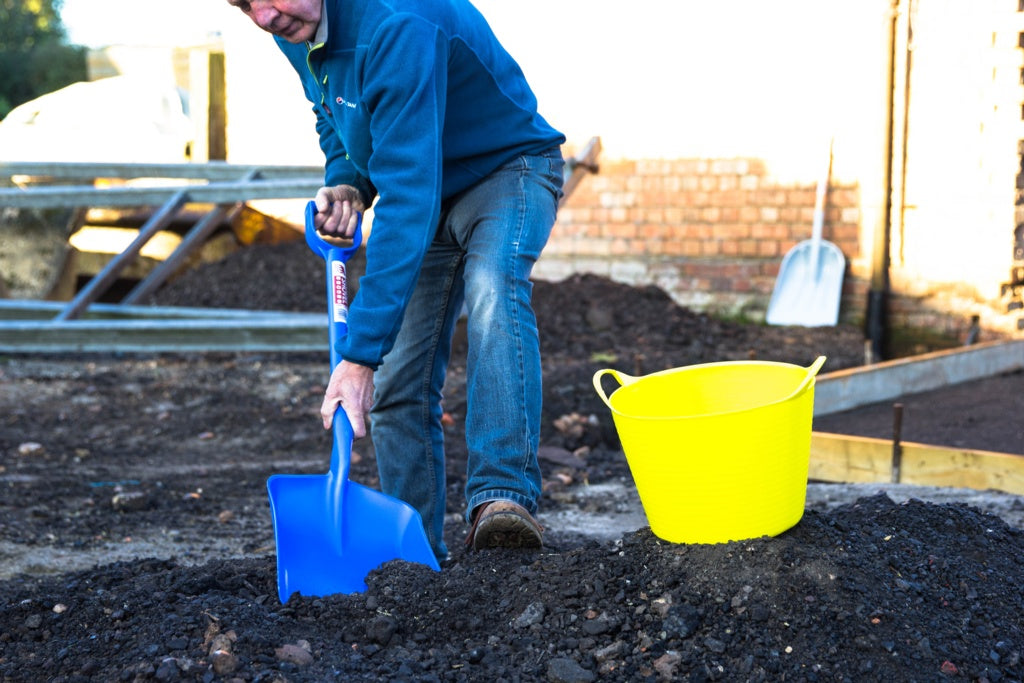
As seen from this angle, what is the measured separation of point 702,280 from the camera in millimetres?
7117

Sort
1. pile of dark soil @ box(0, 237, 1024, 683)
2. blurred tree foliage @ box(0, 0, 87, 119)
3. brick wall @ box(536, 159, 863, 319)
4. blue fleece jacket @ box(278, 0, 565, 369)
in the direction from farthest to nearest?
1. blurred tree foliage @ box(0, 0, 87, 119)
2. brick wall @ box(536, 159, 863, 319)
3. blue fleece jacket @ box(278, 0, 565, 369)
4. pile of dark soil @ box(0, 237, 1024, 683)

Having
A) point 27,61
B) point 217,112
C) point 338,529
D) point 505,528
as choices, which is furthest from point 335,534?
point 27,61

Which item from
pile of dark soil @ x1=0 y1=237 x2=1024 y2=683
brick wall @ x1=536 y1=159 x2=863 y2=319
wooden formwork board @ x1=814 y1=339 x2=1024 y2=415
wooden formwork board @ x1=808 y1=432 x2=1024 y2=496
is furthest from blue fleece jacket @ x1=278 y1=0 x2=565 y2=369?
brick wall @ x1=536 y1=159 x2=863 y2=319

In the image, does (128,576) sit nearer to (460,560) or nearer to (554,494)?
(460,560)

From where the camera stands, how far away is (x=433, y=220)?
206 cm

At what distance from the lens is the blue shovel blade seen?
222 cm

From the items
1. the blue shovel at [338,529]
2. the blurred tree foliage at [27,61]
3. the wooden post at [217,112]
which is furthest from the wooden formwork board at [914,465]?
the blurred tree foliage at [27,61]

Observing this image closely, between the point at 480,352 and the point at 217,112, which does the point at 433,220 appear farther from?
the point at 217,112

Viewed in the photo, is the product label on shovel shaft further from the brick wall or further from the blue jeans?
the brick wall

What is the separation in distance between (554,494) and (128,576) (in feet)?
5.32

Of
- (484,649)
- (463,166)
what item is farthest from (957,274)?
(484,649)

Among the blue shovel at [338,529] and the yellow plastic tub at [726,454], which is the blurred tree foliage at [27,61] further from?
the yellow plastic tub at [726,454]

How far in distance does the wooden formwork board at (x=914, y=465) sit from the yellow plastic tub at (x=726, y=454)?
1.51 metres

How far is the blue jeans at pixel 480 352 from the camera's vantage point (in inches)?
88.4
